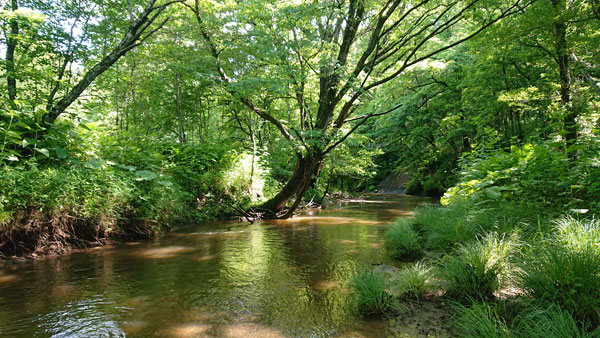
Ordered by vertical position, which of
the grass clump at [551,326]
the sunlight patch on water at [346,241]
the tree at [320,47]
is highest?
the tree at [320,47]

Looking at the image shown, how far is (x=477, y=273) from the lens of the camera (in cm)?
261

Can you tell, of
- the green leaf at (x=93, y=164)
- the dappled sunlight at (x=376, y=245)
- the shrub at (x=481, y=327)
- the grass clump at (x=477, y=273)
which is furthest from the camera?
the green leaf at (x=93, y=164)

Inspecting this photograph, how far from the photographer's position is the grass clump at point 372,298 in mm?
2576

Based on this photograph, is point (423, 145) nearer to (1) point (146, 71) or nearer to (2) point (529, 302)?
(1) point (146, 71)

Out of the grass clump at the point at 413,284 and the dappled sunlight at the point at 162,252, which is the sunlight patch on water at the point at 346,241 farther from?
the dappled sunlight at the point at 162,252

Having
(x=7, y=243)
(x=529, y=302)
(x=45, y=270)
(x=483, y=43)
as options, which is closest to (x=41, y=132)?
(x=7, y=243)

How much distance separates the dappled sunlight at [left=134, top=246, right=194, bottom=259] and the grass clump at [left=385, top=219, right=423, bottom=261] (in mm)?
3332

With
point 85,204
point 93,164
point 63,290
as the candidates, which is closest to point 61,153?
point 93,164

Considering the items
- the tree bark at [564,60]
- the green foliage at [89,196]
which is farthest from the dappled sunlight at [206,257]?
the tree bark at [564,60]

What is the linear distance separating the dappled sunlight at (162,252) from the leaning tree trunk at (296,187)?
156 inches

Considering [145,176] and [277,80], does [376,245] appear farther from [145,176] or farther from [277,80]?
[145,176]

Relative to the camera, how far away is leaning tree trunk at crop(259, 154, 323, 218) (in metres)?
8.41

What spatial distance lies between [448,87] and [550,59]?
8554 millimetres

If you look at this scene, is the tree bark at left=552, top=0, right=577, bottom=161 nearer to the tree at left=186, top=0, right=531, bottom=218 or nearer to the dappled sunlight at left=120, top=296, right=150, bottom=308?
the tree at left=186, top=0, right=531, bottom=218
